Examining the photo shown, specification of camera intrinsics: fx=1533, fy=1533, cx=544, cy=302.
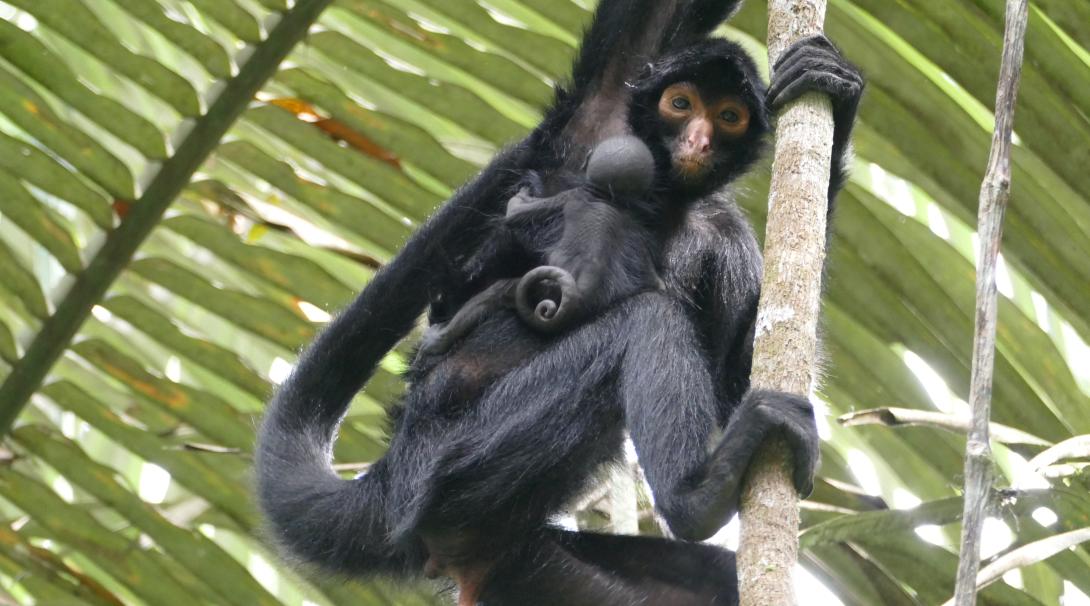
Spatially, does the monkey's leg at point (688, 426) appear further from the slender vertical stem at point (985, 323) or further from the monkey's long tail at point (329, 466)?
the monkey's long tail at point (329, 466)

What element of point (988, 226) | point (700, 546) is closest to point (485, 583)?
point (700, 546)

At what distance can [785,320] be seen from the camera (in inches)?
165

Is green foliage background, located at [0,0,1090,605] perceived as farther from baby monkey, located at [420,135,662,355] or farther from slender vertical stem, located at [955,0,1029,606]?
slender vertical stem, located at [955,0,1029,606]

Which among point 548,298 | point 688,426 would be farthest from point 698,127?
point 688,426

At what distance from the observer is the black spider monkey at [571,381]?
16.6ft

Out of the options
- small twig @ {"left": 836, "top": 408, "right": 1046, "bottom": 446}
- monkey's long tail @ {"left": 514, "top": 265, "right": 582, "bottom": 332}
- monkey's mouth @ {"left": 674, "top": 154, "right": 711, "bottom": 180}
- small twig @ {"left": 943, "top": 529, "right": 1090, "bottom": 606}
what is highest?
monkey's mouth @ {"left": 674, "top": 154, "right": 711, "bottom": 180}

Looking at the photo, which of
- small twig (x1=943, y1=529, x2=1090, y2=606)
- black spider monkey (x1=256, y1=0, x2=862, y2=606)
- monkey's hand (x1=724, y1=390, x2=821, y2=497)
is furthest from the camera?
black spider monkey (x1=256, y1=0, x2=862, y2=606)

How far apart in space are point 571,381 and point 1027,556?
1725 mm

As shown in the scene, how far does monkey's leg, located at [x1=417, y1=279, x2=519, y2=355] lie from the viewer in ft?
19.0

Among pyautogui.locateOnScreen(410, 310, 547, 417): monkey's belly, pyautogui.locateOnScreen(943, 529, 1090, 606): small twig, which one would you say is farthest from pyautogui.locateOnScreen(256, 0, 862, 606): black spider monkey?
pyautogui.locateOnScreen(943, 529, 1090, 606): small twig

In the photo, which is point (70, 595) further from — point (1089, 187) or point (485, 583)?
point (1089, 187)

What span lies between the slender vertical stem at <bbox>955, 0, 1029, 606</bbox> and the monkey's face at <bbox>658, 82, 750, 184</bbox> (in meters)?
1.78

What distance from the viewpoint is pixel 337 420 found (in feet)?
20.1

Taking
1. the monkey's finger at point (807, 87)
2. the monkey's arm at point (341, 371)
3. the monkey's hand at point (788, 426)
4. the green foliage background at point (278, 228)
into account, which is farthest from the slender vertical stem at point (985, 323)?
the monkey's arm at point (341, 371)
